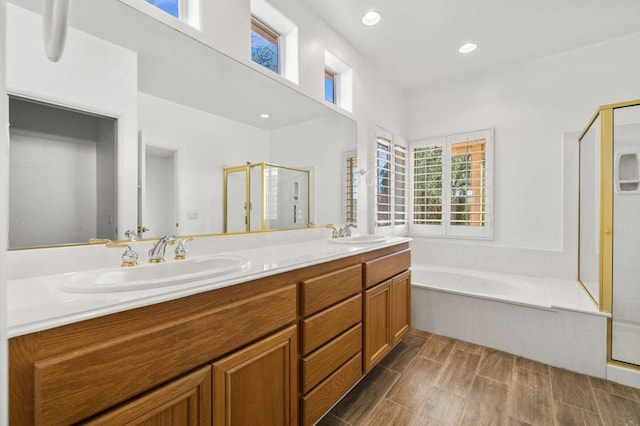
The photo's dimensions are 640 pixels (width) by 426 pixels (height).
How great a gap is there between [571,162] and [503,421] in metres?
2.42

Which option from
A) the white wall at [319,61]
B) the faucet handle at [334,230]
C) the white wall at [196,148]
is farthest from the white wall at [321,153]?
the white wall at [196,148]

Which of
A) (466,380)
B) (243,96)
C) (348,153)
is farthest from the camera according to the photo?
(348,153)

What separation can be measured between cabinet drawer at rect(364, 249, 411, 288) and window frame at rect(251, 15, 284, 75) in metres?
1.42

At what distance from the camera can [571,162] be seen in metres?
2.68

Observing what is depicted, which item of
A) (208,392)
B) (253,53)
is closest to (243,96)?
(253,53)

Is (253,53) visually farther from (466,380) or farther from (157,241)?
(466,380)

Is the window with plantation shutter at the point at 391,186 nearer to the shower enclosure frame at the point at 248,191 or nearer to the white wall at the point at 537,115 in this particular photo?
the white wall at the point at 537,115

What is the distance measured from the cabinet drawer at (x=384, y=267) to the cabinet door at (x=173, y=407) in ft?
3.46

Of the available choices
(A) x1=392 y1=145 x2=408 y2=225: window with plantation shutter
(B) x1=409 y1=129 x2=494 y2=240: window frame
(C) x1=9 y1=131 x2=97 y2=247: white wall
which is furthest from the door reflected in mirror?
(B) x1=409 y1=129 x2=494 y2=240: window frame

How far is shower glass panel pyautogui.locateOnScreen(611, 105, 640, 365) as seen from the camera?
1958 mm

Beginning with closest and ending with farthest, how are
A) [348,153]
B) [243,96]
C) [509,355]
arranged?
[243,96] → [509,355] → [348,153]

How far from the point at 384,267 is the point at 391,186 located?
4.87ft

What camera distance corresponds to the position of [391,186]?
318cm

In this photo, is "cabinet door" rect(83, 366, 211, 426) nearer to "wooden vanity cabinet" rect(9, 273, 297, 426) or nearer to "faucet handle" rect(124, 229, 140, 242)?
"wooden vanity cabinet" rect(9, 273, 297, 426)
